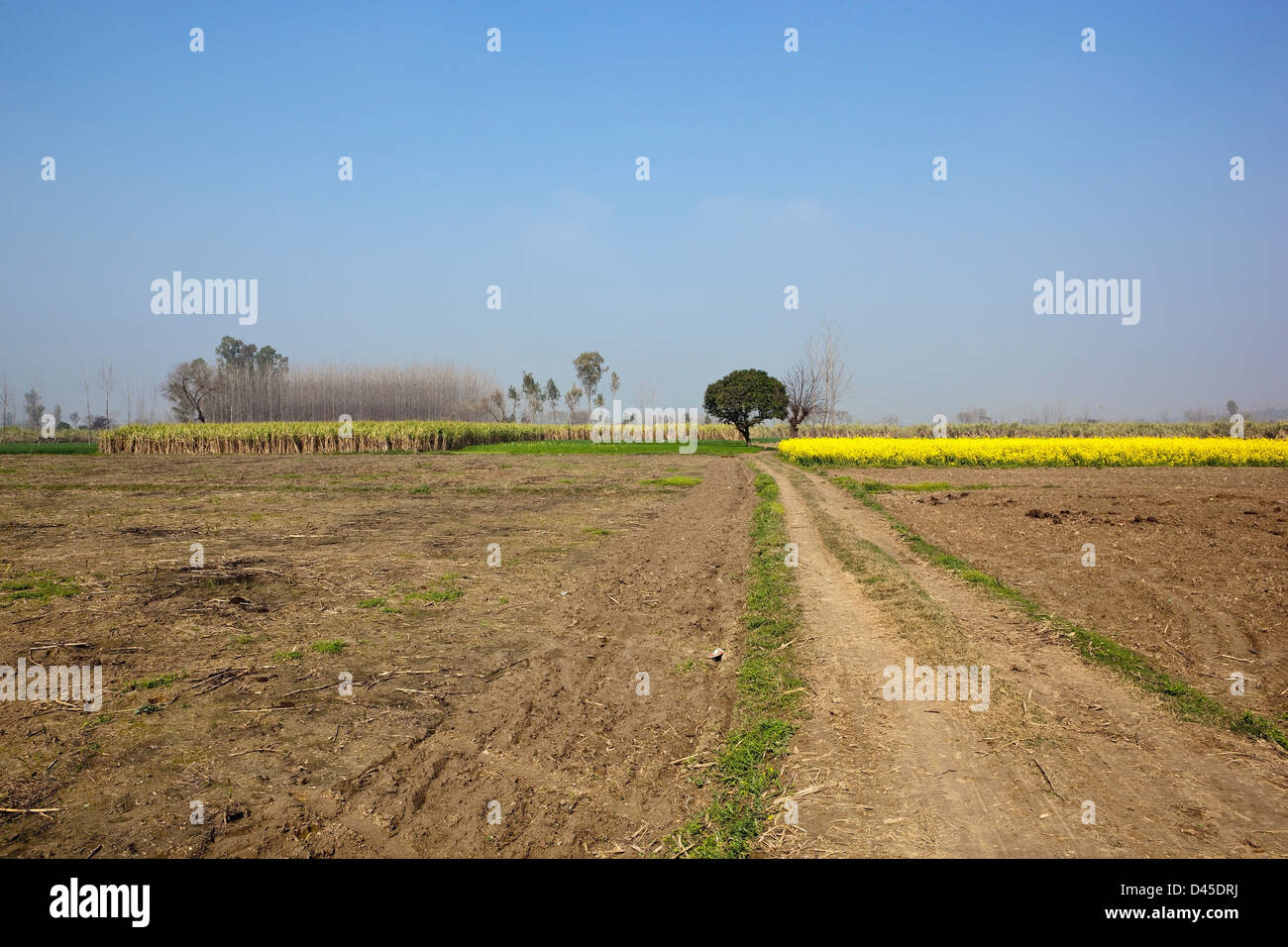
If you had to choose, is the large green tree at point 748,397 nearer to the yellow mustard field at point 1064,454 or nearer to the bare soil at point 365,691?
the yellow mustard field at point 1064,454

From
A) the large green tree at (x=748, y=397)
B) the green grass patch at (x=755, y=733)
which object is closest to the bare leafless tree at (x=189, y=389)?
the large green tree at (x=748, y=397)

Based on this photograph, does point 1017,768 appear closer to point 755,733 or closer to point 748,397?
point 755,733

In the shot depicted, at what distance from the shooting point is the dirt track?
3633mm

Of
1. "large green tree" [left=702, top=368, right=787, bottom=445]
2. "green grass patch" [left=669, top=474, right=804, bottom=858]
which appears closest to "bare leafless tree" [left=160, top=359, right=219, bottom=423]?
"large green tree" [left=702, top=368, right=787, bottom=445]

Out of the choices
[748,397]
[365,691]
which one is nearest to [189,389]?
[748,397]

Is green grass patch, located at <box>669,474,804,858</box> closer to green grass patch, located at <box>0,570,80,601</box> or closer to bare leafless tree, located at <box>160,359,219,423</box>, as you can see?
green grass patch, located at <box>0,570,80,601</box>

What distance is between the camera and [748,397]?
6644cm

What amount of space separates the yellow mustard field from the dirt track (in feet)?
99.3

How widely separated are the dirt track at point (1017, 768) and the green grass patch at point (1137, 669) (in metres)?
0.16

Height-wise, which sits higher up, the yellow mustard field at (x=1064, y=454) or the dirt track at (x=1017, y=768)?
the yellow mustard field at (x=1064, y=454)

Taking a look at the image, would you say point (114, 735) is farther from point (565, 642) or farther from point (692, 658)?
point (692, 658)

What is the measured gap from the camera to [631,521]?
1662cm

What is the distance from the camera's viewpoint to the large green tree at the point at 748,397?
66500 mm
